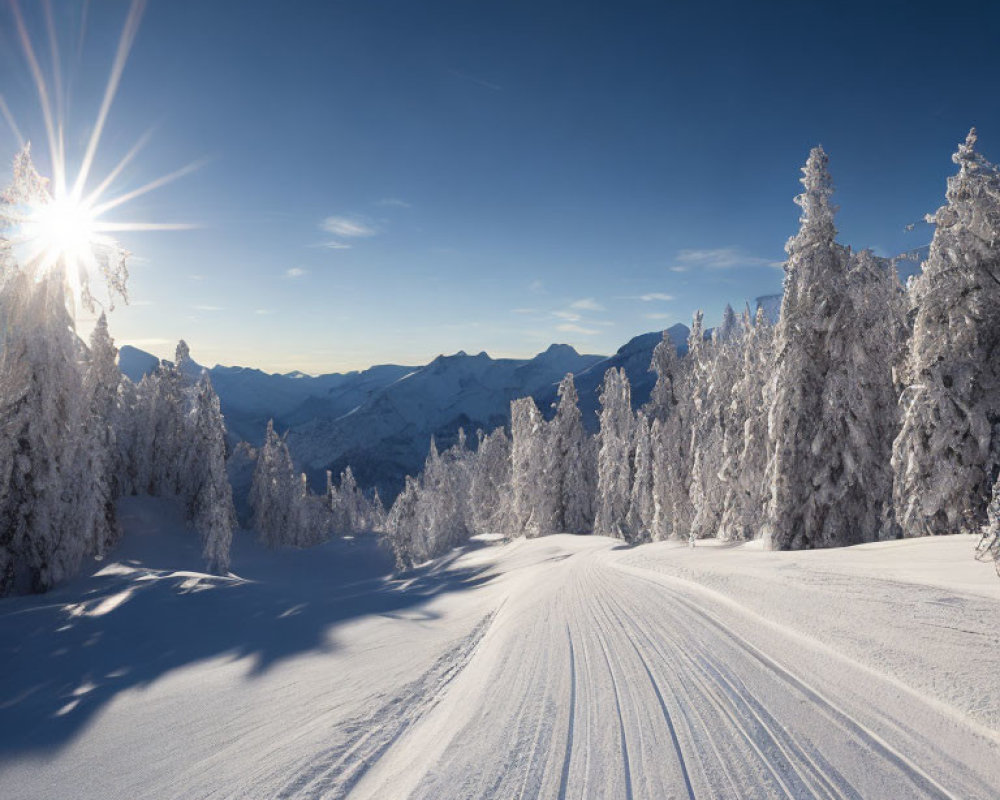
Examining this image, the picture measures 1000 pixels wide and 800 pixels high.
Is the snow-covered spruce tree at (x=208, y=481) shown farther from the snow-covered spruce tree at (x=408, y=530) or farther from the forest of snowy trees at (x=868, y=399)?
the forest of snowy trees at (x=868, y=399)

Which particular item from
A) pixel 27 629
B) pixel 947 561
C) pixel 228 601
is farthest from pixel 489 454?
pixel 947 561

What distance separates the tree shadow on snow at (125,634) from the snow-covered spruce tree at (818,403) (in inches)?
430

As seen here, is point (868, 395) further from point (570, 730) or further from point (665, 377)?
point (665, 377)

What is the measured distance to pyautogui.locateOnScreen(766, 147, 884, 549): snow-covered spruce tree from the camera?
14.7 metres

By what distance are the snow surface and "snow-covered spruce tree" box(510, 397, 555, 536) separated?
2679cm

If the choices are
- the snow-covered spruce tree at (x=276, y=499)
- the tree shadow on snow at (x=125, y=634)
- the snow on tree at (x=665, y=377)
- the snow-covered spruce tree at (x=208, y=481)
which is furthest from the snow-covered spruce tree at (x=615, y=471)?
the snow-covered spruce tree at (x=276, y=499)

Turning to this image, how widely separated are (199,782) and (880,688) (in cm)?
526

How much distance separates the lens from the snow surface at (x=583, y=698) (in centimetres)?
328

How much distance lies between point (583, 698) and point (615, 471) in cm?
3115

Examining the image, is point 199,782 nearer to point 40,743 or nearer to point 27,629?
point 40,743

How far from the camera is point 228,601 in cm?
1463

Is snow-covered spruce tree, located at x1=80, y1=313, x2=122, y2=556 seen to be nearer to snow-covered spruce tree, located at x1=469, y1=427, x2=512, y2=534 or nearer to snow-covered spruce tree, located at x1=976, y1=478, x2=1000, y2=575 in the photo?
snow-covered spruce tree, located at x1=976, y1=478, x2=1000, y2=575

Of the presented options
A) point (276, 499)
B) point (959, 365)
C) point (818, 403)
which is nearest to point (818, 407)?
point (818, 403)

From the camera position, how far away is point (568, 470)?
36719 mm
